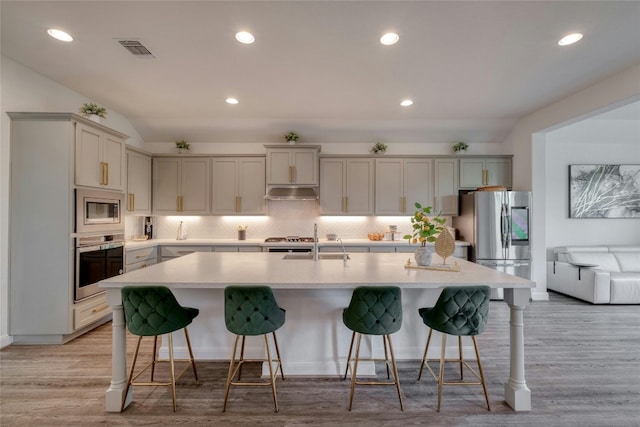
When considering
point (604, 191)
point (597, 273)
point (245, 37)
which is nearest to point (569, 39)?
point (245, 37)

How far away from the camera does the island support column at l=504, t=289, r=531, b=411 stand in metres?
1.96

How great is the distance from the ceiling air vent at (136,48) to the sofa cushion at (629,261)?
745cm

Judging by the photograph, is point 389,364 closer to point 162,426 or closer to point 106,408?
point 162,426

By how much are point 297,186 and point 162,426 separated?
141 inches

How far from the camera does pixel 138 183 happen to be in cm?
449

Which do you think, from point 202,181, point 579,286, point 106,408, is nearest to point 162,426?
point 106,408

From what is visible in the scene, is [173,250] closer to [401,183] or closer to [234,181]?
[234,181]

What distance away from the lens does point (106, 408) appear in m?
1.94

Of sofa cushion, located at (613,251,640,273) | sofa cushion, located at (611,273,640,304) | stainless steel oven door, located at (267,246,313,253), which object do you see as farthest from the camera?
sofa cushion, located at (613,251,640,273)

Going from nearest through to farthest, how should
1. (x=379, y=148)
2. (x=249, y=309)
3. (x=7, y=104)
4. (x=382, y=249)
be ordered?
1. (x=249, y=309)
2. (x=7, y=104)
3. (x=382, y=249)
4. (x=379, y=148)

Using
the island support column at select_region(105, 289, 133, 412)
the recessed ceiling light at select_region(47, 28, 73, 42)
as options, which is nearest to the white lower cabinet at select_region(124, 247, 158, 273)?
the island support column at select_region(105, 289, 133, 412)

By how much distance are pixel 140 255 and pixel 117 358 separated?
2.51 meters

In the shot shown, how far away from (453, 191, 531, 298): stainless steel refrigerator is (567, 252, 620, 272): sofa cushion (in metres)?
1.09

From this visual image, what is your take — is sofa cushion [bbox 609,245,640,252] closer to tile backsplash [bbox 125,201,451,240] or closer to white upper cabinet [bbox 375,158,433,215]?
tile backsplash [bbox 125,201,451,240]
